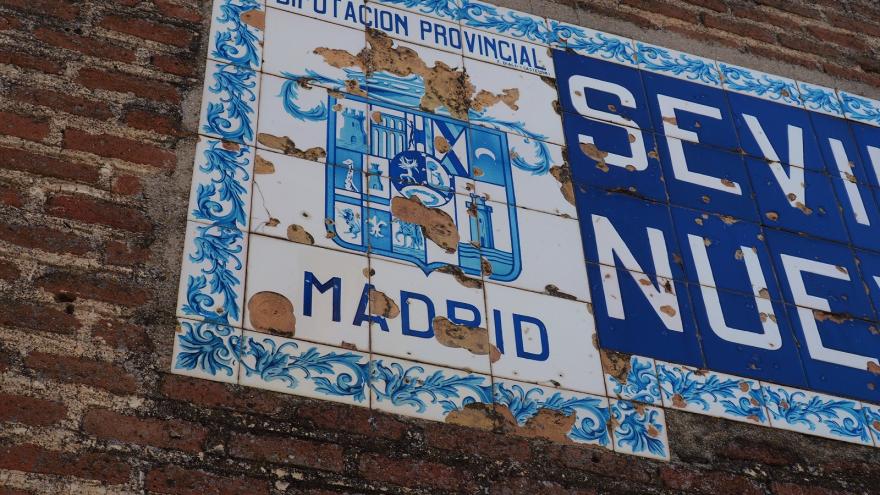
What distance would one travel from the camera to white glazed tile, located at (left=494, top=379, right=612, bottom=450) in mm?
3334

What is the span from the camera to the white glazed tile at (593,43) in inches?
171

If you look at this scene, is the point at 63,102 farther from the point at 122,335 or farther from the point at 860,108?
the point at 860,108

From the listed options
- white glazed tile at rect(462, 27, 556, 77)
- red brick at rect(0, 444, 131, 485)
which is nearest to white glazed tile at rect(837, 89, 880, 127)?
white glazed tile at rect(462, 27, 556, 77)

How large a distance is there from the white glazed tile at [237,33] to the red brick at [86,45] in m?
0.26

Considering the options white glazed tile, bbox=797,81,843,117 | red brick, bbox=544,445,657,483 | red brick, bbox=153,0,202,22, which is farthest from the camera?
white glazed tile, bbox=797,81,843,117

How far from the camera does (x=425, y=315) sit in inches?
134

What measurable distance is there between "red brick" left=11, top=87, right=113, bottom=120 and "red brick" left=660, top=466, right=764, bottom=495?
6.13 ft

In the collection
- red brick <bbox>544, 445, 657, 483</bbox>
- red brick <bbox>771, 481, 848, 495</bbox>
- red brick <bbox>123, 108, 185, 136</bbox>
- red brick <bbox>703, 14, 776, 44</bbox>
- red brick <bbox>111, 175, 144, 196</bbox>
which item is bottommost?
red brick <bbox>771, 481, 848, 495</bbox>

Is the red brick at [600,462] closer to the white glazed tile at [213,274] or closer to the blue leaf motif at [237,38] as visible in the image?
the white glazed tile at [213,274]

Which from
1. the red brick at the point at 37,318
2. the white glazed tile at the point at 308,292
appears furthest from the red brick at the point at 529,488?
the red brick at the point at 37,318

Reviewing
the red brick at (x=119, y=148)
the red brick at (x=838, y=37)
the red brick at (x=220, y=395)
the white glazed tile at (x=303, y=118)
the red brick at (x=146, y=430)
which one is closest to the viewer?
the red brick at (x=146, y=430)

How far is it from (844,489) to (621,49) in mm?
1739

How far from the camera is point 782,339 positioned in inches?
148

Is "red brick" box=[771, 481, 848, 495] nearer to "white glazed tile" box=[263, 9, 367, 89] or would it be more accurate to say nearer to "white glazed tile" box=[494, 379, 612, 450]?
"white glazed tile" box=[494, 379, 612, 450]
